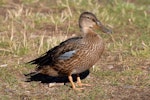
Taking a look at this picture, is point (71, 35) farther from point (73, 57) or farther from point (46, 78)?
point (73, 57)

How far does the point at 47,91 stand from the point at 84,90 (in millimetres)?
482

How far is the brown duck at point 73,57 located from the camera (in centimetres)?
688

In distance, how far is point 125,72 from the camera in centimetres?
764

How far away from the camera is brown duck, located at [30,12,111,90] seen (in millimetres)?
6875

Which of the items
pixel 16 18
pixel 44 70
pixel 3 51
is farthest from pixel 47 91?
pixel 16 18

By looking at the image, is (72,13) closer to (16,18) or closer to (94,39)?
(16,18)

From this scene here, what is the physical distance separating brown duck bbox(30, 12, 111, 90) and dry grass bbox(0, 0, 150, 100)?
24 centimetres

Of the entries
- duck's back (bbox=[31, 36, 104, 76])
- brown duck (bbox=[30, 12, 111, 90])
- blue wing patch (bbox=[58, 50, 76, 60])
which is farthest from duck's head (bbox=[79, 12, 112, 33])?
blue wing patch (bbox=[58, 50, 76, 60])

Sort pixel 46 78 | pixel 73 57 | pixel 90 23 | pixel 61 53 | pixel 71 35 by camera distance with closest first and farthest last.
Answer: pixel 73 57 < pixel 61 53 < pixel 90 23 < pixel 46 78 < pixel 71 35

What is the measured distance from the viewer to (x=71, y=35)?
9.71m

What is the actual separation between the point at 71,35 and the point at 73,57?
2859 millimetres

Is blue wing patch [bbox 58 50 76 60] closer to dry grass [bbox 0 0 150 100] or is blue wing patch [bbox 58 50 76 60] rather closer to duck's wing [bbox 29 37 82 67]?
duck's wing [bbox 29 37 82 67]

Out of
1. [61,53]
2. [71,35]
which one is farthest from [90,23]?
[71,35]

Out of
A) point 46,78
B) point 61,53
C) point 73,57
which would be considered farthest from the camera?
→ point 46,78
